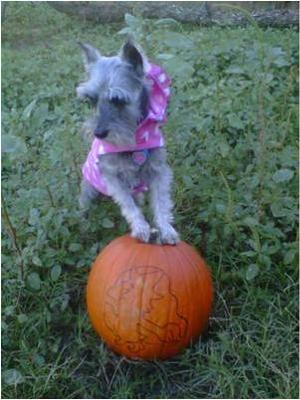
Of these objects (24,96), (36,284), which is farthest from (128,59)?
(24,96)

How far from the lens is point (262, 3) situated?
820 cm

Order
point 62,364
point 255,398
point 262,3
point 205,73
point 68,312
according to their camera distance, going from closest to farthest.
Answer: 1. point 255,398
2. point 62,364
3. point 68,312
4. point 205,73
5. point 262,3

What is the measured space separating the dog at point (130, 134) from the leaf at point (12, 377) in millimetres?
965

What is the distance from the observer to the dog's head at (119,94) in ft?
11.1

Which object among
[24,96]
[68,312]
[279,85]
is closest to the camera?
[68,312]

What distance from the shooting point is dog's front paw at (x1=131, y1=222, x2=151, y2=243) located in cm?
348

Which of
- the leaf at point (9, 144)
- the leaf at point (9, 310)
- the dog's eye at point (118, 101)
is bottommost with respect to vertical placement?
the leaf at point (9, 310)

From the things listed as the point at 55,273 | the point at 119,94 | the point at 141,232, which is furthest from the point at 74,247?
the point at 119,94

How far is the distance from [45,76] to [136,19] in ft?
11.8

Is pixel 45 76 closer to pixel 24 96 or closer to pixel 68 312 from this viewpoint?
pixel 24 96

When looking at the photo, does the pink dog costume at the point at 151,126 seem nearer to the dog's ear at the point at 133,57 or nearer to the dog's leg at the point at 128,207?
the dog's ear at the point at 133,57

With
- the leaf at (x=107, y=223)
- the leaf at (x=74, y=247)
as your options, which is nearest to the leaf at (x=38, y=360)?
the leaf at (x=74, y=247)

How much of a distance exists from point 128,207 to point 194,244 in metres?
0.50

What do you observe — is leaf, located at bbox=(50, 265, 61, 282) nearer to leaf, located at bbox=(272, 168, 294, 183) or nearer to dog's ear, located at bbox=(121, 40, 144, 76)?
dog's ear, located at bbox=(121, 40, 144, 76)
